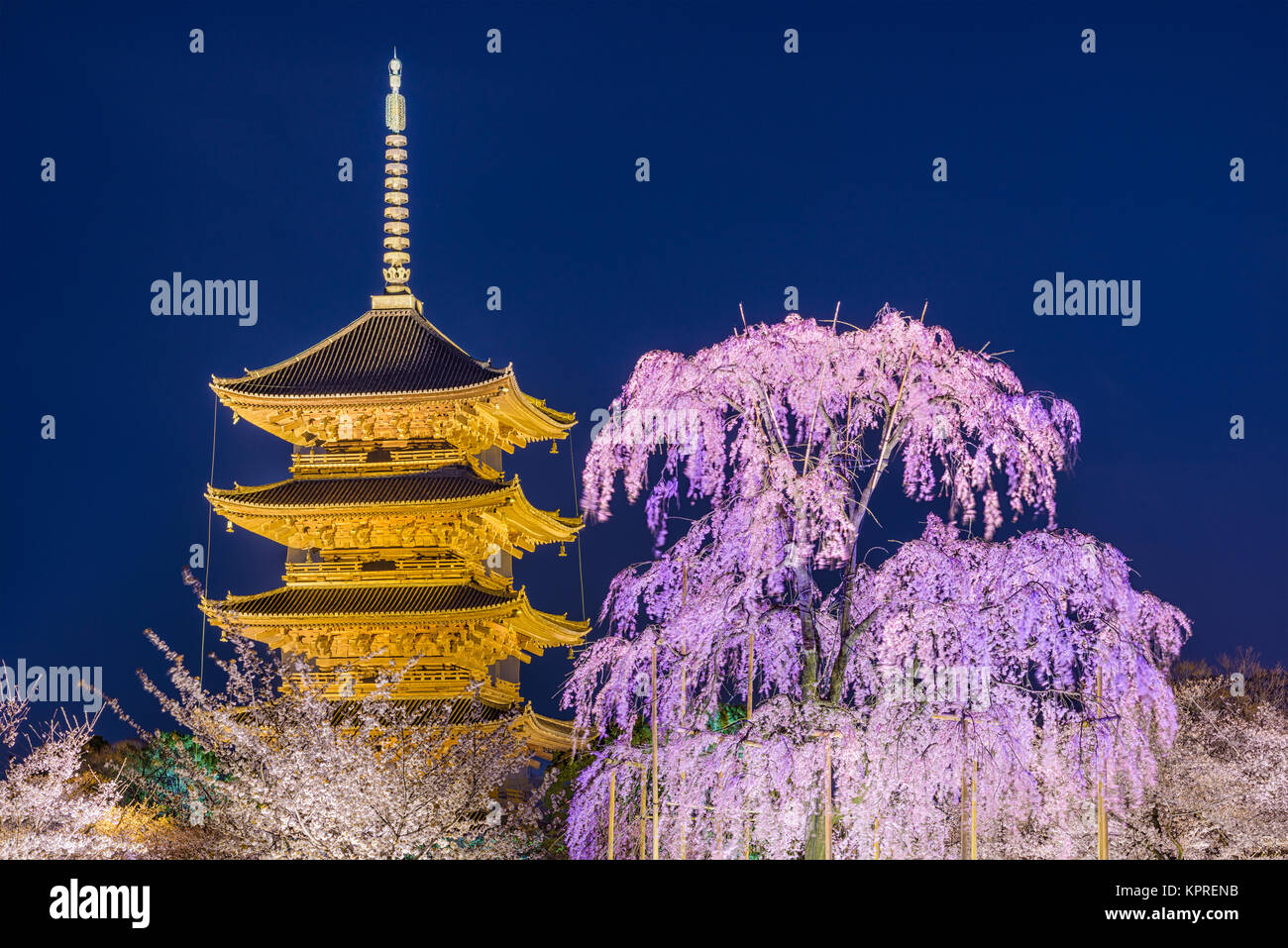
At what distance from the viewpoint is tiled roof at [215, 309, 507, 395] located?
29875 mm

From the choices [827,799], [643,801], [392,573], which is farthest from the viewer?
[392,573]

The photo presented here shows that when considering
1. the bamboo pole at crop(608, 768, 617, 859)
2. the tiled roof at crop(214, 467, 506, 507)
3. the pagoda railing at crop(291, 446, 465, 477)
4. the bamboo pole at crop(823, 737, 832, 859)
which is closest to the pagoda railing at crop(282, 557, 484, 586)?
the tiled roof at crop(214, 467, 506, 507)

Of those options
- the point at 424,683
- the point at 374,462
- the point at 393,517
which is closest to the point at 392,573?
the point at 393,517

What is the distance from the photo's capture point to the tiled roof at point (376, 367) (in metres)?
29.9

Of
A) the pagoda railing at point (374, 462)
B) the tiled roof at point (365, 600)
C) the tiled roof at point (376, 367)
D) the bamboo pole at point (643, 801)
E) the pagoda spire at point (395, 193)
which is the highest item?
the pagoda spire at point (395, 193)

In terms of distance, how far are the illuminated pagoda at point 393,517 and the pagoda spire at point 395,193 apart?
4.91 ft

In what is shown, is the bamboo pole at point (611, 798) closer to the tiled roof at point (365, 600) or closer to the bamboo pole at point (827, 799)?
the bamboo pole at point (827, 799)

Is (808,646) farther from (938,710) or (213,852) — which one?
(213,852)

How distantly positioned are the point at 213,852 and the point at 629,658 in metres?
7.40

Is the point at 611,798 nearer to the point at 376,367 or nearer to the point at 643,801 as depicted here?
the point at 643,801

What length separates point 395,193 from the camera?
34406 mm

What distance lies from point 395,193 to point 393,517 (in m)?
8.83

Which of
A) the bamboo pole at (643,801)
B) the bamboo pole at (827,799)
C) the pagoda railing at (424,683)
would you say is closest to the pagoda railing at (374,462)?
the pagoda railing at (424,683)
